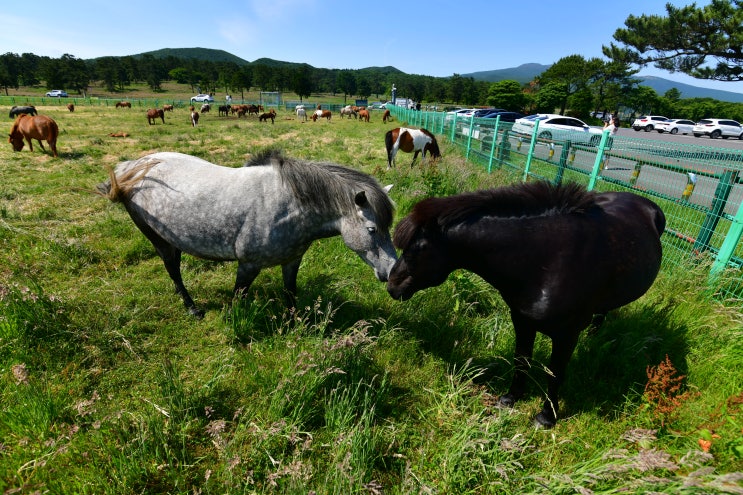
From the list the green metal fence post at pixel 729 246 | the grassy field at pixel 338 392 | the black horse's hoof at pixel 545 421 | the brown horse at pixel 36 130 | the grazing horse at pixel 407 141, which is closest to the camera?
the grassy field at pixel 338 392

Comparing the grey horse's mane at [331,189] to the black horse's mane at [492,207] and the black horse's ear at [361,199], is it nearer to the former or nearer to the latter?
the black horse's ear at [361,199]

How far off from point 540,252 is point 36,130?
15.4m

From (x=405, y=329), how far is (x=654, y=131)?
48178 millimetres

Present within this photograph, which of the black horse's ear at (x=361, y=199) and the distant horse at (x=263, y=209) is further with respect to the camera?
the distant horse at (x=263, y=209)

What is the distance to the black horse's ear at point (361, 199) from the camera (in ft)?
8.51

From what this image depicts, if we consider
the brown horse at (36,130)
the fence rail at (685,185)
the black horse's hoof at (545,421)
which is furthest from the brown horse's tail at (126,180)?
the brown horse at (36,130)

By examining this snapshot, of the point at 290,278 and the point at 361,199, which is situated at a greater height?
the point at 361,199

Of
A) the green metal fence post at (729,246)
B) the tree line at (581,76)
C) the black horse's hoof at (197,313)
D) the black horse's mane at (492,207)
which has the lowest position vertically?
the black horse's hoof at (197,313)

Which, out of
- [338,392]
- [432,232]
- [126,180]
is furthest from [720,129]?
[126,180]

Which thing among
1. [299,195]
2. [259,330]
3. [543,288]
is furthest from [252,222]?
[543,288]

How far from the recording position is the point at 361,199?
8.68ft

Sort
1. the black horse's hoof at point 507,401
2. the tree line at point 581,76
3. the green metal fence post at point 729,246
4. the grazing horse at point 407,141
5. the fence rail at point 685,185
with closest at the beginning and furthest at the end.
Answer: the black horse's hoof at point 507,401, the green metal fence post at point 729,246, the fence rail at point 685,185, the grazing horse at point 407,141, the tree line at point 581,76

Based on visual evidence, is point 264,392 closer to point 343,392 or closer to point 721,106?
point 343,392

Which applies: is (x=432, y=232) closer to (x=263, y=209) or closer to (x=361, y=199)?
(x=361, y=199)
